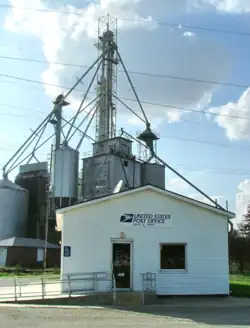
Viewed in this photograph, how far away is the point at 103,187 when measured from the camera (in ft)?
177

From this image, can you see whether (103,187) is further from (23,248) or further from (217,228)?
(217,228)

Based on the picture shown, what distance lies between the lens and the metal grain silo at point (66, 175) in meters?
56.6

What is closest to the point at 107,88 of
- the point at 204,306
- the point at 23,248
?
the point at 23,248

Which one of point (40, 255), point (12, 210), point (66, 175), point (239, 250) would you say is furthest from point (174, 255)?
point (12, 210)

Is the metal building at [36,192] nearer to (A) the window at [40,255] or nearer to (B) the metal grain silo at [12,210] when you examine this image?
(B) the metal grain silo at [12,210]

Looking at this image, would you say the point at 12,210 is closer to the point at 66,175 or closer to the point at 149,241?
the point at 66,175

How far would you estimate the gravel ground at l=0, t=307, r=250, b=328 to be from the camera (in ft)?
38.6

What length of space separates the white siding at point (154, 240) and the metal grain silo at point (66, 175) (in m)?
36.7

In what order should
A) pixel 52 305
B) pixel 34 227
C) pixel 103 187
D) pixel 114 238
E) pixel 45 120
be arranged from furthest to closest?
pixel 34 227, pixel 45 120, pixel 103 187, pixel 114 238, pixel 52 305

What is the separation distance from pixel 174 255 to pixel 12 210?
4962 cm

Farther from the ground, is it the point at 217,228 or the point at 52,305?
the point at 217,228

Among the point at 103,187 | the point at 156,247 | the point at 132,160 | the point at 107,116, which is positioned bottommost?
the point at 156,247

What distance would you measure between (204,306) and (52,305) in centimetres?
529

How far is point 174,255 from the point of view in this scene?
2034 cm
